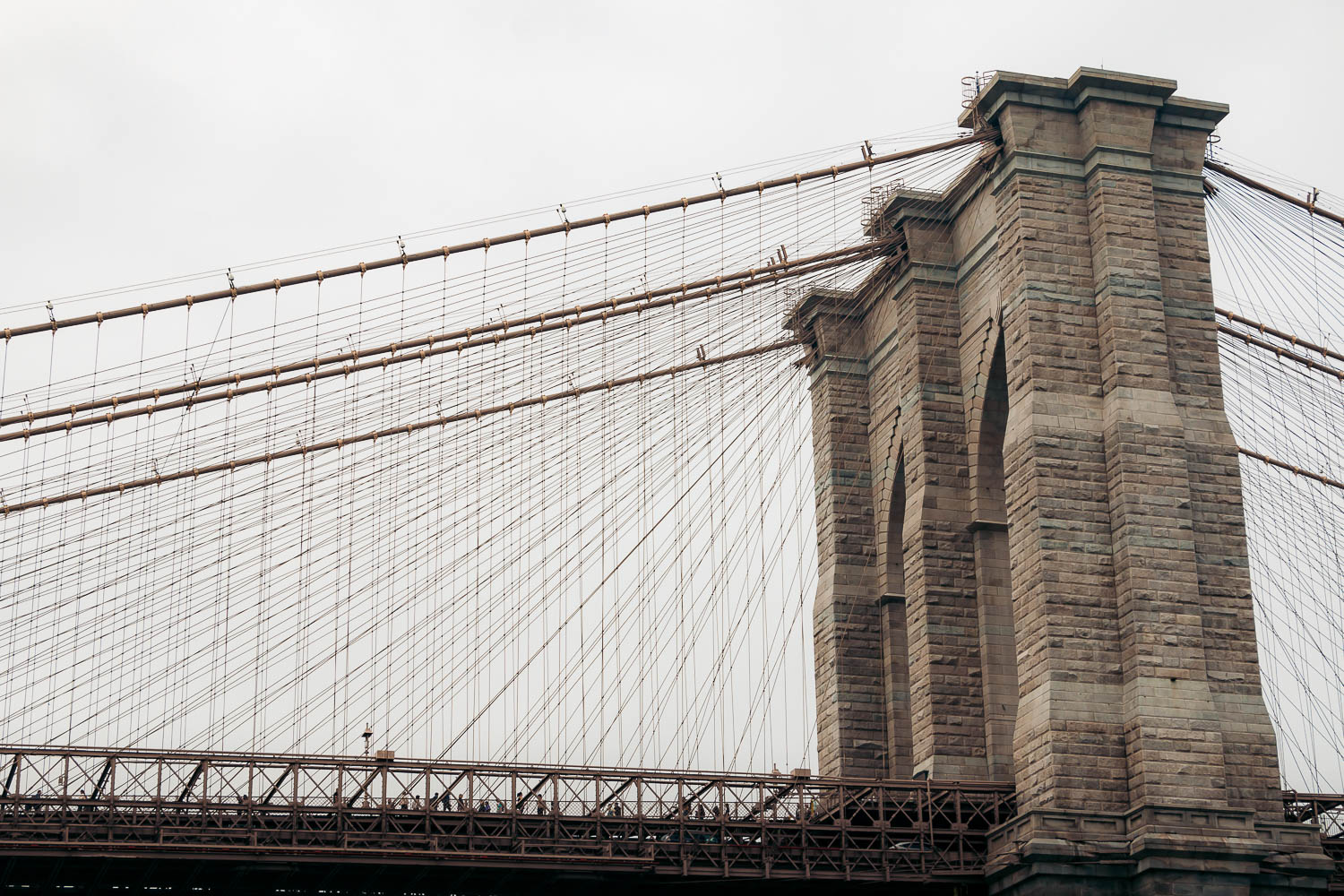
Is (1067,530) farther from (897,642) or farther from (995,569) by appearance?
(897,642)

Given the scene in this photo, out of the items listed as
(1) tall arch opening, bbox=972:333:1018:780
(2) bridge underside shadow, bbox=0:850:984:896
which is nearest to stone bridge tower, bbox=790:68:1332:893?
(1) tall arch opening, bbox=972:333:1018:780

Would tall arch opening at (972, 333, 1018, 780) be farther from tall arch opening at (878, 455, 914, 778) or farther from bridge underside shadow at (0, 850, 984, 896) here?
bridge underside shadow at (0, 850, 984, 896)

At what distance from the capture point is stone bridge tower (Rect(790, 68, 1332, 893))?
→ 4341 centimetres

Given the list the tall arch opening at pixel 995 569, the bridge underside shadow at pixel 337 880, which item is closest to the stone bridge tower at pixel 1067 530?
the tall arch opening at pixel 995 569

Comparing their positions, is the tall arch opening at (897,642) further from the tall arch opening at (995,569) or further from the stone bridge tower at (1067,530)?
the tall arch opening at (995,569)

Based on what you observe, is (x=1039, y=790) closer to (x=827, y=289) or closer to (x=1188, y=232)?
(x=1188, y=232)

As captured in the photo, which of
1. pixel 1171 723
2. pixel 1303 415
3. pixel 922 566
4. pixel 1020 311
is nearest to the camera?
pixel 1171 723

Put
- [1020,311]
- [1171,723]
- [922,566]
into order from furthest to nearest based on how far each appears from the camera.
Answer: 1. [922,566]
2. [1020,311]
3. [1171,723]

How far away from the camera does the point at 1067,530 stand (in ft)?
150

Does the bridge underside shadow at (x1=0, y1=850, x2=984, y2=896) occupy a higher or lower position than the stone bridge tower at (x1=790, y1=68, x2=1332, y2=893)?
lower

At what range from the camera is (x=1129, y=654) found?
146 feet

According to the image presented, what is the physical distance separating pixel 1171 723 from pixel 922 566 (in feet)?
31.3

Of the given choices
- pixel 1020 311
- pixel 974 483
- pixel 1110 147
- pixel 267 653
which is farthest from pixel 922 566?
pixel 267 653

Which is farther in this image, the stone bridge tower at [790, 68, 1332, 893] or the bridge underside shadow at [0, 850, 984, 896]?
the stone bridge tower at [790, 68, 1332, 893]
